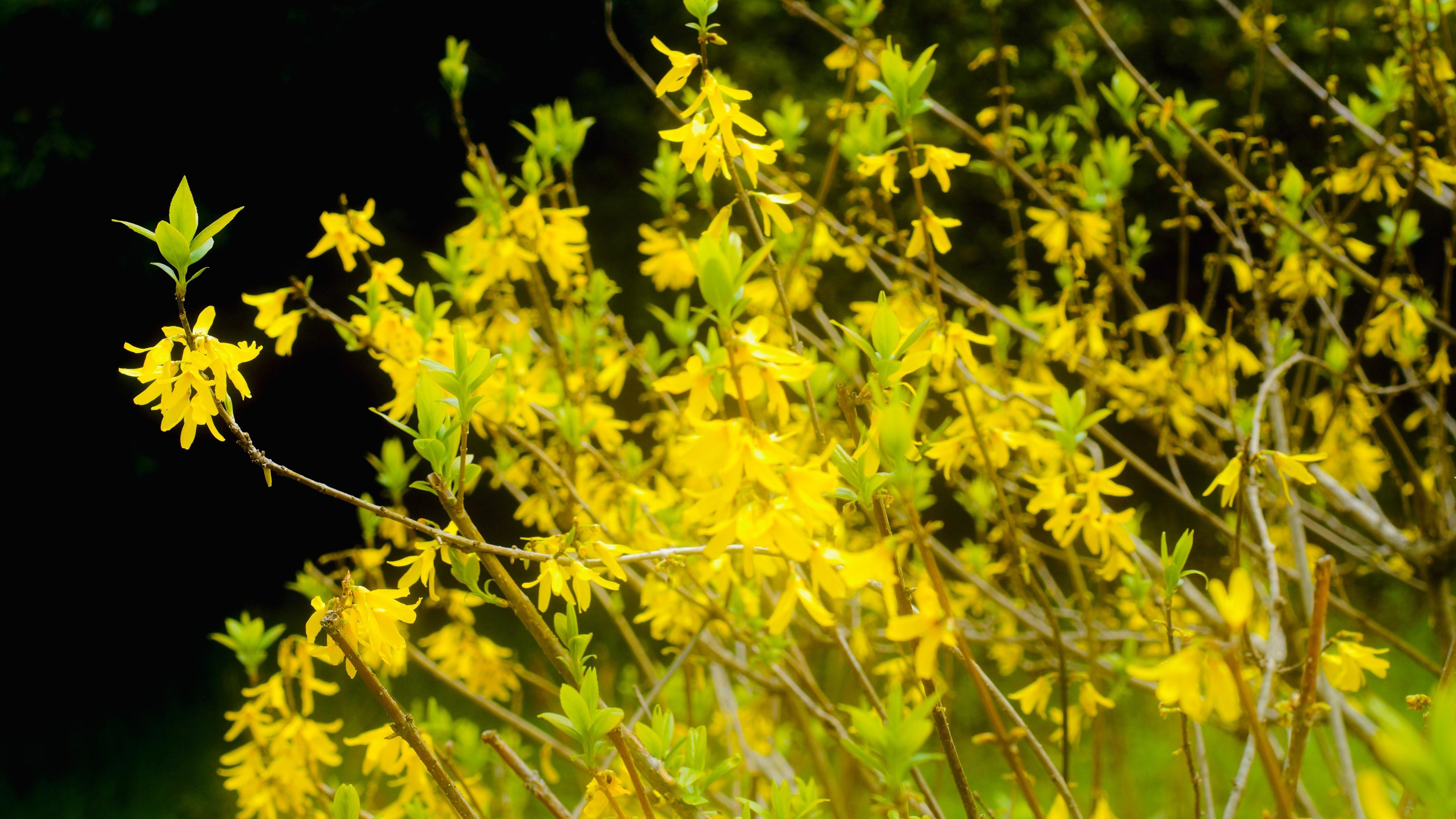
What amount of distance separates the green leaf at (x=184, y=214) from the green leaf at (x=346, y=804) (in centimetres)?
55

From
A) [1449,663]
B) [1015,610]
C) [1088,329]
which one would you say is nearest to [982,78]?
[1088,329]

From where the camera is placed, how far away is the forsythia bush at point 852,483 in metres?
0.74

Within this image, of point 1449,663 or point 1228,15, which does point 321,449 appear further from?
point 1228,15

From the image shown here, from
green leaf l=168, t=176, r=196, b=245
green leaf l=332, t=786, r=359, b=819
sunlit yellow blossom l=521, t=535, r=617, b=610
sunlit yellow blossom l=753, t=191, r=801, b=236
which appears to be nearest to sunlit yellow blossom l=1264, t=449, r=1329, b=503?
sunlit yellow blossom l=753, t=191, r=801, b=236

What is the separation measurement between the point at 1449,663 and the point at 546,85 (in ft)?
12.3

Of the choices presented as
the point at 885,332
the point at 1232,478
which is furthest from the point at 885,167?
the point at 1232,478

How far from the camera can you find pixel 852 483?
2.58 feet

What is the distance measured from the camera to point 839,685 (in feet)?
9.08

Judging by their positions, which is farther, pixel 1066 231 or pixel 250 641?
pixel 1066 231

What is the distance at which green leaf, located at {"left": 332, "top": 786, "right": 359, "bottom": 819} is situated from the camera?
2.92 feet

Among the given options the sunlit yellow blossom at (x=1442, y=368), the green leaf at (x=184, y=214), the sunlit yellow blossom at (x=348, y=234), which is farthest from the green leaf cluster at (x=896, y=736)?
the sunlit yellow blossom at (x=1442, y=368)

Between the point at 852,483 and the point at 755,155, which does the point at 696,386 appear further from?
the point at 755,155

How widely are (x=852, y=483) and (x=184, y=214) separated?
2.22 ft

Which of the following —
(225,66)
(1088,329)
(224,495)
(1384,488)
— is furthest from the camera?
(1384,488)
